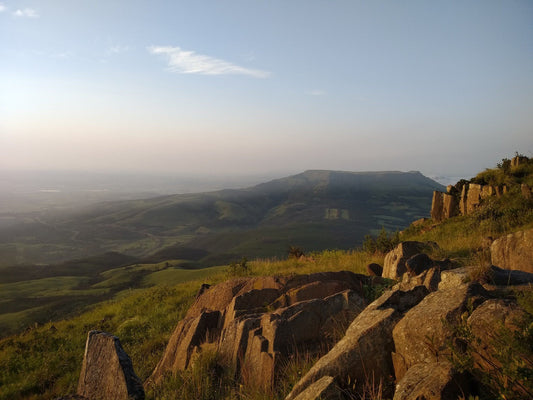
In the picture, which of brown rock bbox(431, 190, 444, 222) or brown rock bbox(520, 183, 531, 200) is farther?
brown rock bbox(431, 190, 444, 222)

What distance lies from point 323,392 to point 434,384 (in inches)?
61.0

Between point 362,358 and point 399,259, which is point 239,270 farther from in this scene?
point 362,358

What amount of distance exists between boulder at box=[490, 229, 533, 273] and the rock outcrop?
4.39 metres

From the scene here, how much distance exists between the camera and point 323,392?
14.9ft

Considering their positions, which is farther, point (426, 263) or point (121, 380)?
point (426, 263)

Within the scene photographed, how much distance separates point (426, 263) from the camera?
9.93 meters

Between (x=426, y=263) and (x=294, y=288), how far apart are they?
445 cm

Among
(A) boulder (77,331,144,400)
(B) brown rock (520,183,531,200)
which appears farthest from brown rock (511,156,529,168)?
(A) boulder (77,331,144,400)

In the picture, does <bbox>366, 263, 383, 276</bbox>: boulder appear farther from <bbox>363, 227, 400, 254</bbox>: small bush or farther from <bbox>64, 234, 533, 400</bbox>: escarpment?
<bbox>363, 227, 400, 254</bbox>: small bush

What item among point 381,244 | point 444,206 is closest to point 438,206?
point 444,206

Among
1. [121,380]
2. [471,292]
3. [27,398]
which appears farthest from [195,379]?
[27,398]

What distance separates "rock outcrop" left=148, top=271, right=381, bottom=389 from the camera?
21.9ft

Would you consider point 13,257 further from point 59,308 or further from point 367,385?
point 367,385

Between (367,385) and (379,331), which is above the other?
(379,331)
